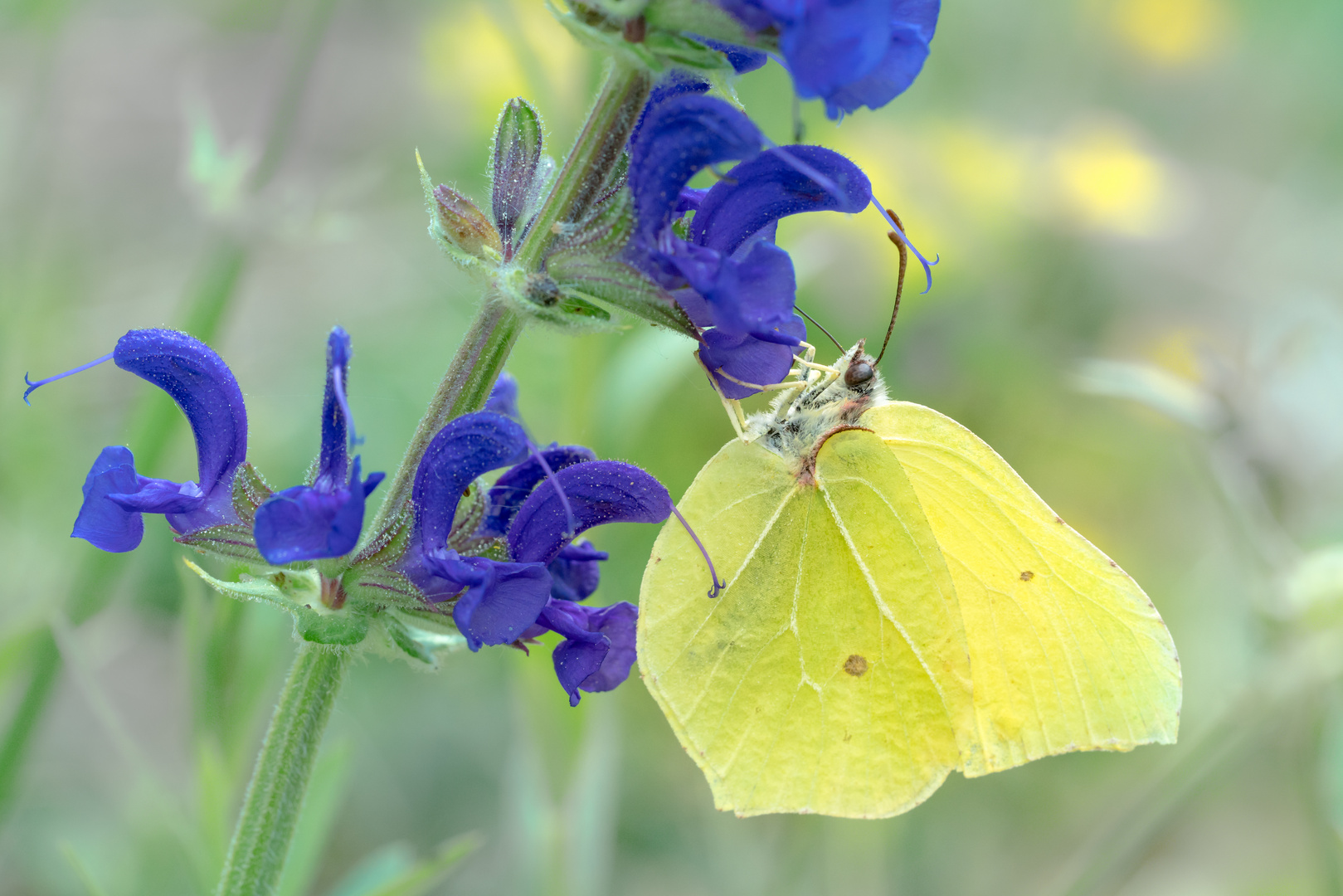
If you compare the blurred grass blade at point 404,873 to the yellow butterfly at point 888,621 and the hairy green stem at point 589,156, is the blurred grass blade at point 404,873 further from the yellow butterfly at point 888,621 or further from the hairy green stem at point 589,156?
the hairy green stem at point 589,156

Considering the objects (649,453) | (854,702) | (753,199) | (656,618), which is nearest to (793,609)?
(854,702)

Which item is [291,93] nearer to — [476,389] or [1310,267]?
[476,389]

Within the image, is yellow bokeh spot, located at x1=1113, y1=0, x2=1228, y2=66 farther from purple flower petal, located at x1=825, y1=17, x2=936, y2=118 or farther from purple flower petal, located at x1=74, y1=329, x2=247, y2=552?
purple flower petal, located at x1=74, y1=329, x2=247, y2=552

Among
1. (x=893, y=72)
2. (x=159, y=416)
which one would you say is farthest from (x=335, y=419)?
(x=159, y=416)

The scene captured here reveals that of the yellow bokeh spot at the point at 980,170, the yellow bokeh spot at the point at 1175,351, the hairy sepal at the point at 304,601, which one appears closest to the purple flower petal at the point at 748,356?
the hairy sepal at the point at 304,601

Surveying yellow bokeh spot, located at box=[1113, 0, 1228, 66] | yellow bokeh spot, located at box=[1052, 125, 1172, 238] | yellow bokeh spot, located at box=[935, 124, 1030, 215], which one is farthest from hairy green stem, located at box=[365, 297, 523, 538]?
yellow bokeh spot, located at box=[1113, 0, 1228, 66]
